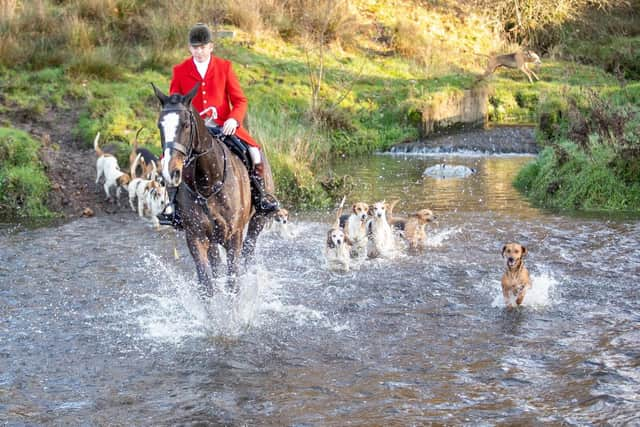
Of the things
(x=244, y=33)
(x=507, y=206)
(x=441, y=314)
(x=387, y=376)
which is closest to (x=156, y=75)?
(x=244, y=33)

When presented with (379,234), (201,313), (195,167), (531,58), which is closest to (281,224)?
(379,234)

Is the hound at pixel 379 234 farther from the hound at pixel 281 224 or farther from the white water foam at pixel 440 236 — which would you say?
the hound at pixel 281 224

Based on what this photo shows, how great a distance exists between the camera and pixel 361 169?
17234 millimetres

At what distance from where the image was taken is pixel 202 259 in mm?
7055

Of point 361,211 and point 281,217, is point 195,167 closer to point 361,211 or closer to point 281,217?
point 361,211

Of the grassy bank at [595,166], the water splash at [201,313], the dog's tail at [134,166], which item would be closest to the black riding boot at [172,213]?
the water splash at [201,313]

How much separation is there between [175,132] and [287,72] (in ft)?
52.9

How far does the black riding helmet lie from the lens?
6891 mm

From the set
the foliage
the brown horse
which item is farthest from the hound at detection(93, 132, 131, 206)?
the brown horse

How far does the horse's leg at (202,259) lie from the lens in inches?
277

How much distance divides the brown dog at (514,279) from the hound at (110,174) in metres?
7.55

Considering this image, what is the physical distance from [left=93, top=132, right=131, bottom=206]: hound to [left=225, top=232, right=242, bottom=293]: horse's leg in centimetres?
650

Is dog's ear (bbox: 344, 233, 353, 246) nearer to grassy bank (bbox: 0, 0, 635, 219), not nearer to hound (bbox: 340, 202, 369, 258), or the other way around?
hound (bbox: 340, 202, 369, 258)

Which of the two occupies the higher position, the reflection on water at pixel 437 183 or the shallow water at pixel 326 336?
the shallow water at pixel 326 336
